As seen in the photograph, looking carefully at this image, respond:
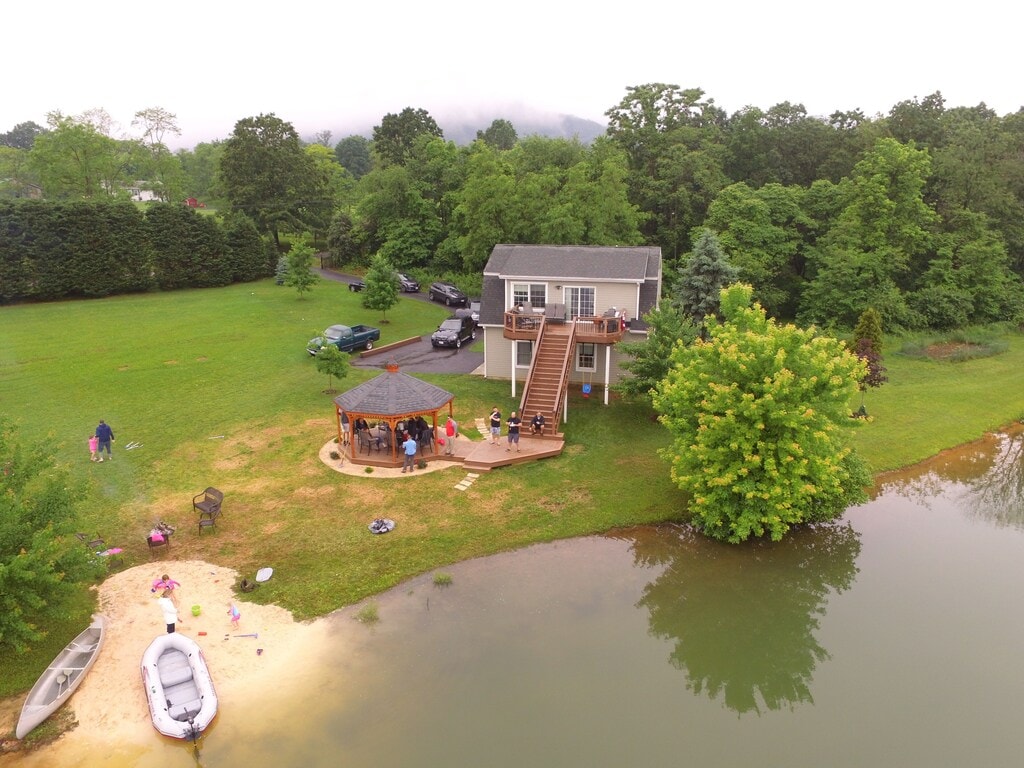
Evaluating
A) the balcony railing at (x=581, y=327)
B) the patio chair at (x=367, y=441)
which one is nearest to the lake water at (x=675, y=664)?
the patio chair at (x=367, y=441)

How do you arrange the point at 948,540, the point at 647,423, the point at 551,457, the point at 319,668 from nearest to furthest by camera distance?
the point at 319,668 < the point at 948,540 < the point at 551,457 < the point at 647,423

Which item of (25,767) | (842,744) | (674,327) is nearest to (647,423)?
(674,327)

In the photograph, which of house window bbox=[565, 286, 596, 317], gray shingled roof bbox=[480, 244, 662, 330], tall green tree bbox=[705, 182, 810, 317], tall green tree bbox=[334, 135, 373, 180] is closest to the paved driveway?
gray shingled roof bbox=[480, 244, 662, 330]

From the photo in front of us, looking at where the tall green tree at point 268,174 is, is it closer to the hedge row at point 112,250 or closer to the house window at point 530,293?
the hedge row at point 112,250

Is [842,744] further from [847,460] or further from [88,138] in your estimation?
[88,138]

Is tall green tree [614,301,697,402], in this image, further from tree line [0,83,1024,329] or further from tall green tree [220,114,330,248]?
tall green tree [220,114,330,248]

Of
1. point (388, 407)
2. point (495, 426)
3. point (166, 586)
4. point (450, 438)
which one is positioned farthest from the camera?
point (495, 426)

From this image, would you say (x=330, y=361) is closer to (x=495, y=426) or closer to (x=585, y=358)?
(x=495, y=426)

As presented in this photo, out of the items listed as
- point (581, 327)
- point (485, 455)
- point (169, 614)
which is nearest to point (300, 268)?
point (581, 327)
